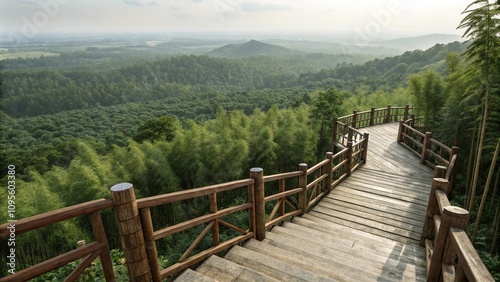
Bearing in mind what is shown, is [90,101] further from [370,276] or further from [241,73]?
[370,276]

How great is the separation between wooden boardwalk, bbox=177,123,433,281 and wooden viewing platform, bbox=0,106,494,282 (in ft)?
0.04

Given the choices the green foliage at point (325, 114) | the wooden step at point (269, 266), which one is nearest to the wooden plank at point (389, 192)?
the wooden step at point (269, 266)

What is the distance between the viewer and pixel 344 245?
3512 millimetres

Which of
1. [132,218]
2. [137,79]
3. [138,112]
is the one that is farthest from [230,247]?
[137,79]

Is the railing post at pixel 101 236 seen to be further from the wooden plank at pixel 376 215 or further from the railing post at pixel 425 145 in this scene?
the railing post at pixel 425 145

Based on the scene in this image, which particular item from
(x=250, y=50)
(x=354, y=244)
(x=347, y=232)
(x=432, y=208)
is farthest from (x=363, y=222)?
(x=250, y=50)

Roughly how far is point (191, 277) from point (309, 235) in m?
1.92

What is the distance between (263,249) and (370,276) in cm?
107

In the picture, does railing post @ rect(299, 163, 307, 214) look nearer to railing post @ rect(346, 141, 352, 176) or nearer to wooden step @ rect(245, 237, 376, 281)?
wooden step @ rect(245, 237, 376, 281)

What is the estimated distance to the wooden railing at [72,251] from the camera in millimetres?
1452

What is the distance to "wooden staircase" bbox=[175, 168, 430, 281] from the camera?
2512 mm

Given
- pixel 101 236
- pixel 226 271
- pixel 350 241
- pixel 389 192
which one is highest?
pixel 101 236

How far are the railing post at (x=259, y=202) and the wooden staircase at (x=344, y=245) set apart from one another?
0.12 meters

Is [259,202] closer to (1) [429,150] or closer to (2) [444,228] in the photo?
(2) [444,228]
